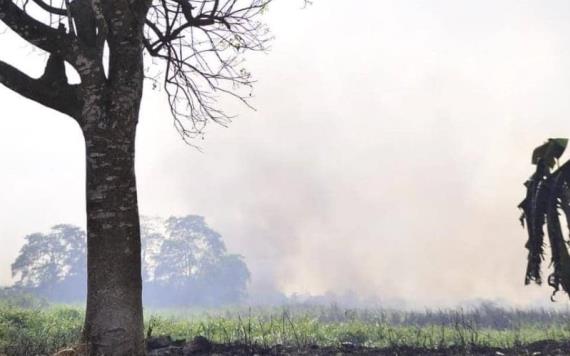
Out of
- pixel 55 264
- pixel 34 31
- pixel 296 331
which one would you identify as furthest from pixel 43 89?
pixel 55 264

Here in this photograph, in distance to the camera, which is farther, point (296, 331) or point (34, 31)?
point (296, 331)

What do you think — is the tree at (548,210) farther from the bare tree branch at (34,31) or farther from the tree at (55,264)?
the tree at (55,264)

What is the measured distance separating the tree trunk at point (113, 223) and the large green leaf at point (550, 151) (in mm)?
8356

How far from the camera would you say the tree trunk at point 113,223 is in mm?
6055

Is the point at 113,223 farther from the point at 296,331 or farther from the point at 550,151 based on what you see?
the point at 550,151

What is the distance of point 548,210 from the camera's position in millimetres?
10414

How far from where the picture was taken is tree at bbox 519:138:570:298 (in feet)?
33.1

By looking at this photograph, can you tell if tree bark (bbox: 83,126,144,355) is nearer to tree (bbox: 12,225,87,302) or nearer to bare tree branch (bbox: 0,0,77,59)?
bare tree branch (bbox: 0,0,77,59)

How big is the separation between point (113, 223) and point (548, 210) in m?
8.21

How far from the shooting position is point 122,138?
6.56 metres

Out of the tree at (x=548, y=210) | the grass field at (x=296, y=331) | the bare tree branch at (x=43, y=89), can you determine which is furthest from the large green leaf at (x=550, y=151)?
the bare tree branch at (x=43, y=89)

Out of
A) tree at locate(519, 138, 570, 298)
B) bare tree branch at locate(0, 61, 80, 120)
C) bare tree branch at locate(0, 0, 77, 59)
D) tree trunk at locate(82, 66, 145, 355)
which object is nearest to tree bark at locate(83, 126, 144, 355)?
tree trunk at locate(82, 66, 145, 355)

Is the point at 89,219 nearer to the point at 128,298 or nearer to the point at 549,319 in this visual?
the point at 128,298

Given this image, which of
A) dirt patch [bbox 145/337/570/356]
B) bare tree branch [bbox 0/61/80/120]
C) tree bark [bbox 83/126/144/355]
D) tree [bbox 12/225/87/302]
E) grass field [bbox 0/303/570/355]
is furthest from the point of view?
tree [bbox 12/225/87/302]
